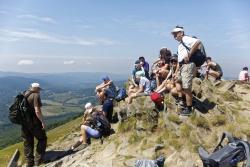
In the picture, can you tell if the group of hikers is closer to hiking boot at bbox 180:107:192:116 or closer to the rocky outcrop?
hiking boot at bbox 180:107:192:116

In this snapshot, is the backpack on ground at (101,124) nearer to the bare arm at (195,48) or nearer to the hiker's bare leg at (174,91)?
the hiker's bare leg at (174,91)

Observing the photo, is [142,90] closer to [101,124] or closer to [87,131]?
[101,124]

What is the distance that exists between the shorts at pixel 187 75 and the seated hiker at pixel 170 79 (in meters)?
2.26

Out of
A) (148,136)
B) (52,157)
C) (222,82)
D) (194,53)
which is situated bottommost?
(52,157)

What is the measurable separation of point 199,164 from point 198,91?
5.69m

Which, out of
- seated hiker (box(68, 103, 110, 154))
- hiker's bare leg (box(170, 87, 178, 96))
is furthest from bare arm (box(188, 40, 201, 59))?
seated hiker (box(68, 103, 110, 154))

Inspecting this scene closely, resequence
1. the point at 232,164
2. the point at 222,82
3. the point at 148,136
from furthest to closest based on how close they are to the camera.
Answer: the point at 222,82, the point at 148,136, the point at 232,164

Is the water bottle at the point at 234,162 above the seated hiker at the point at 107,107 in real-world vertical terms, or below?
below

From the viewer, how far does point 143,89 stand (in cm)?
2006

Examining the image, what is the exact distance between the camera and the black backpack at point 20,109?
55.5 ft

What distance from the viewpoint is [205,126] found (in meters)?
15.2

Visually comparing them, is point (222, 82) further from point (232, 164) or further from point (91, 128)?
point (232, 164)

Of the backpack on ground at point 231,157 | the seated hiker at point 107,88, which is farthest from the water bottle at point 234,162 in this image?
the seated hiker at point 107,88

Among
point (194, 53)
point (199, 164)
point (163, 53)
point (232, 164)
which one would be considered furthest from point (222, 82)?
point (232, 164)
